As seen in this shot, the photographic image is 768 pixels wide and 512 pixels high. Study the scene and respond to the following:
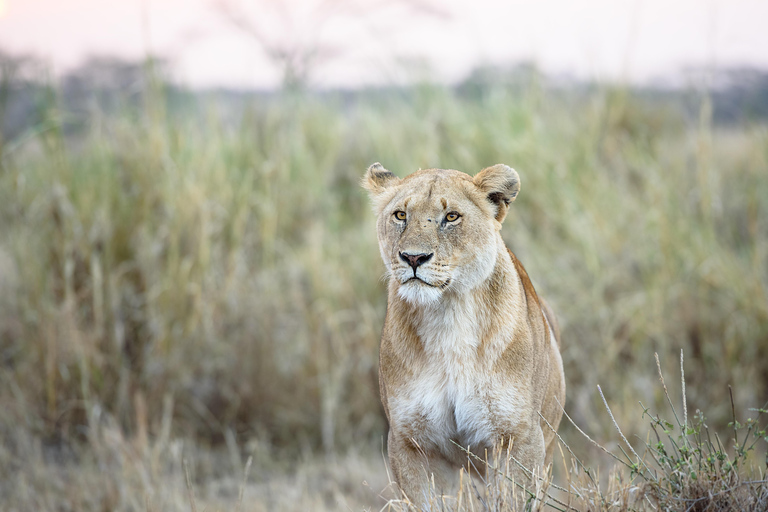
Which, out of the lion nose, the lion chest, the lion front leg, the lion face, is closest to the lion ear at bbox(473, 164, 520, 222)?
the lion face

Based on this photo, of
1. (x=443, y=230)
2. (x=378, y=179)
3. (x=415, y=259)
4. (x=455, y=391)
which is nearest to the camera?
(x=415, y=259)

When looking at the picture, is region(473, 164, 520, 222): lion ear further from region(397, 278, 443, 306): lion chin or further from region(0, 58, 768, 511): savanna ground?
region(0, 58, 768, 511): savanna ground

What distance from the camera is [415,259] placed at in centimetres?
243

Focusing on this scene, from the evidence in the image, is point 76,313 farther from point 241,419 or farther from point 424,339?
point 424,339

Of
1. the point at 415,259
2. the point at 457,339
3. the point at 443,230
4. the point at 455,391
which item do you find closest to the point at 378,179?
the point at 443,230

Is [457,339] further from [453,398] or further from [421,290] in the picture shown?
[421,290]

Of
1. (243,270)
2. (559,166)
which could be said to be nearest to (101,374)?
(243,270)

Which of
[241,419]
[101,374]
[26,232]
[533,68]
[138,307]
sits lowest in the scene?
[241,419]

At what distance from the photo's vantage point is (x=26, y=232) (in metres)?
5.76

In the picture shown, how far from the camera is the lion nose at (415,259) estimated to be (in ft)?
7.96

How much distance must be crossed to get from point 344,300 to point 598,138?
3.47 metres

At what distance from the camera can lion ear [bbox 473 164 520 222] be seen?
2529 mm

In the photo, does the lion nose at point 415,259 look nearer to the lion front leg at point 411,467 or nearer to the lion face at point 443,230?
the lion face at point 443,230

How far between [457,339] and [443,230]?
0.43 m
